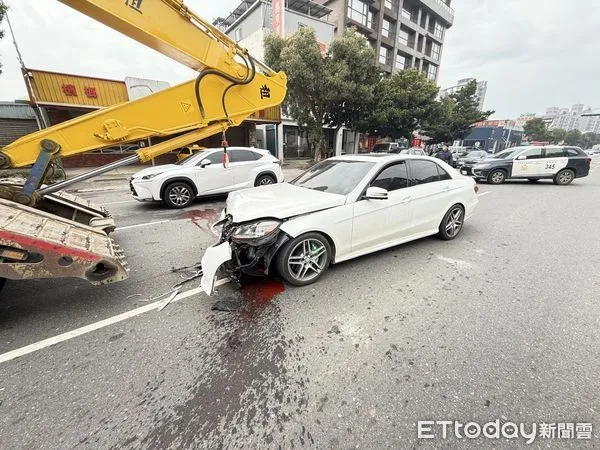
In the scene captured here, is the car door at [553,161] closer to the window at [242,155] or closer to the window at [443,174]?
the window at [443,174]

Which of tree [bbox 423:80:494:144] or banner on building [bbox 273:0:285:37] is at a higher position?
banner on building [bbox 273:0:285:37]

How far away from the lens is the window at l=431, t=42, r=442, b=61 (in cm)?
4066

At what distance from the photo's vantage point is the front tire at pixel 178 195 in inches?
260

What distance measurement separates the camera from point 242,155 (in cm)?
780

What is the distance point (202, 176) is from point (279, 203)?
462 cm

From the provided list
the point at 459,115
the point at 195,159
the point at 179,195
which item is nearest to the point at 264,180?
the point at 195,159

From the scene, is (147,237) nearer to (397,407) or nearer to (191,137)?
(191,137)

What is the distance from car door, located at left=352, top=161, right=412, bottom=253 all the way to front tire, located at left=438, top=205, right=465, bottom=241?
0.97 m

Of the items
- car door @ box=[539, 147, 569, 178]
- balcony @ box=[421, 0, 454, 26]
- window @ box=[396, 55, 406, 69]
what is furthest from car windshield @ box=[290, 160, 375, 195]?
balcony @ box=[421, 0, 454, 26]

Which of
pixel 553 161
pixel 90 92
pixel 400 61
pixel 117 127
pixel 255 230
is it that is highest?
pixel 400 61

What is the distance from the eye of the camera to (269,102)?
4.24 meters

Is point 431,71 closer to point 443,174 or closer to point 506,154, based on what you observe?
point 506,154

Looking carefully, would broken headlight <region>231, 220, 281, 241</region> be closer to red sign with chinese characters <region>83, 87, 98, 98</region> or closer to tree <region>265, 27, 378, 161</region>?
tree <region>265, 27, 378, 161</region>

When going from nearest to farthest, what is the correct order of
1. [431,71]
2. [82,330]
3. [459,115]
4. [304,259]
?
[82,330]
[304,259]
[459,115]
[431,71]
